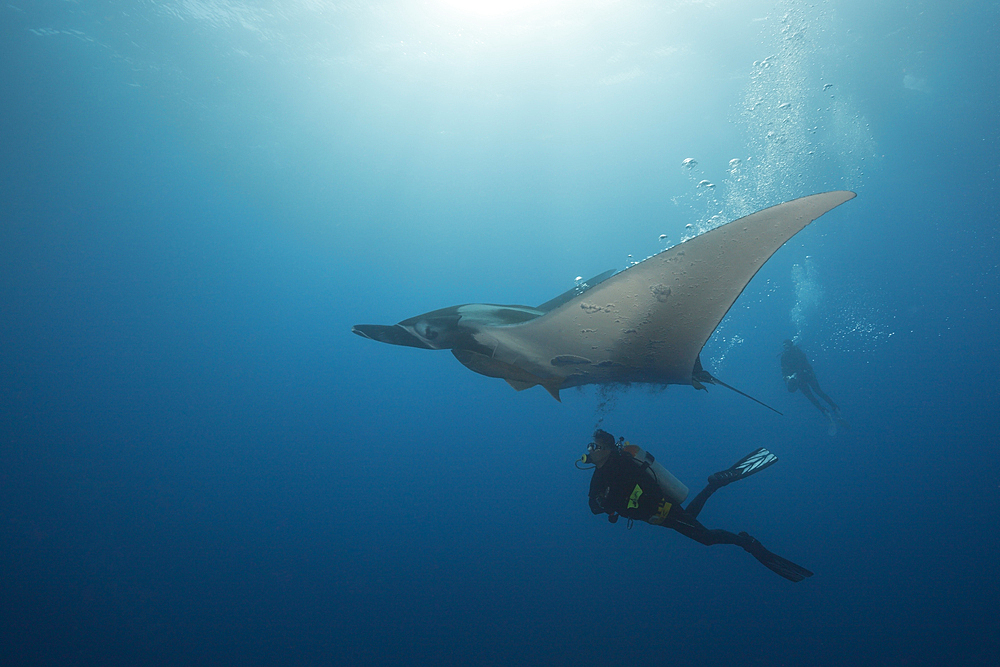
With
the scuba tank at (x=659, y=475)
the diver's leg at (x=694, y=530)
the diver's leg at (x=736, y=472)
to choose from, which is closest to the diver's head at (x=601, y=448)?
the scuba tank at (x=659, y=475)

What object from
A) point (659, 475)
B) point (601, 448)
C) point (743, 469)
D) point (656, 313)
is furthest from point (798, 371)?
point (656, 313)

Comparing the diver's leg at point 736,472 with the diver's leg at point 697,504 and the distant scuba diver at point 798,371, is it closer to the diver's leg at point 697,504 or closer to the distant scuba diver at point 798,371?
the diver's leg at point 697,504

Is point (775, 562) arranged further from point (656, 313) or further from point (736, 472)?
point (656, 313)

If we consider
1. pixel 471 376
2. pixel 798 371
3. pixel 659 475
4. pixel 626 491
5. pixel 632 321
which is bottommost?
pixel 626 491

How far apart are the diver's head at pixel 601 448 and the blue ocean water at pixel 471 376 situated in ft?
12.5

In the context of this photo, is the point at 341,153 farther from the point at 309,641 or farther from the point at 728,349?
the point at 728,349

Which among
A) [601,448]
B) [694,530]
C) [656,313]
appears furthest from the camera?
[694,530]

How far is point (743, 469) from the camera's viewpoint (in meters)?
4.50

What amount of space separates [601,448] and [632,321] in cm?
129

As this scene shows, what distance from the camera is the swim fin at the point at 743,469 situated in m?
4.44

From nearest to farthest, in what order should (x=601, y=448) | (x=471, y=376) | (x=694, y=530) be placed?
(x=601, y=448) < (x=694, y=530) < (x=471, y=376)

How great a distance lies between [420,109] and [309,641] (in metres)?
22.9

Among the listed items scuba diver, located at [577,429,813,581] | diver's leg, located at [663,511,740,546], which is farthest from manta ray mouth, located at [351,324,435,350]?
diver's leg, located at [663,511,740,546]

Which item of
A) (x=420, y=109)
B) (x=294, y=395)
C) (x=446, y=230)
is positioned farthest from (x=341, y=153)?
(x=294, y=395)
